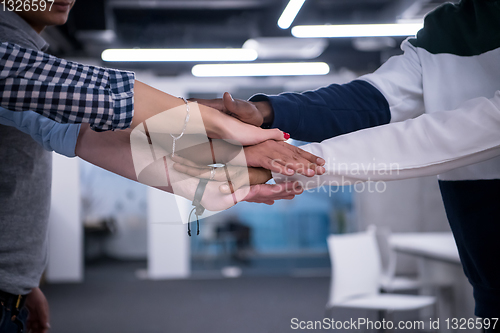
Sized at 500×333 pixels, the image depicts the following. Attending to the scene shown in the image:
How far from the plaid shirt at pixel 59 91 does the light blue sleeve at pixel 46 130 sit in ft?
0.78

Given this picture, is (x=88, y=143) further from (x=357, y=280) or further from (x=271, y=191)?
(x=357, y=280)

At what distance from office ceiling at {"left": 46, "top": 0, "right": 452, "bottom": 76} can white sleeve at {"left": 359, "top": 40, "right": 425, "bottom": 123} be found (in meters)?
3.07

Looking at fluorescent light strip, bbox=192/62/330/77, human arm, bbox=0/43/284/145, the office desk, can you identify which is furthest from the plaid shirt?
fluorescent light strip, bbox=192/62/330/77

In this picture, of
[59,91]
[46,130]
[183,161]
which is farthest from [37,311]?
[59,91]

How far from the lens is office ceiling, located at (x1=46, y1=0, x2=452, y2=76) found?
3.98 m

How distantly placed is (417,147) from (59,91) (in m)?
0.72

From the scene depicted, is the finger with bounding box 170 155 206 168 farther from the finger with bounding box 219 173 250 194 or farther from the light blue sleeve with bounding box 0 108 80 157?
the light blue sleeve with bounding box 0 108 80 157

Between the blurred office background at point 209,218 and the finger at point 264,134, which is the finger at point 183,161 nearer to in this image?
the finger at point 264,134

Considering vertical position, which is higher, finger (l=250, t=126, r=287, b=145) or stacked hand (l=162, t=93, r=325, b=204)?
finger (l=250, t=126, r=287, b=145)

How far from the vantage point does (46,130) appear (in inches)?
35.4

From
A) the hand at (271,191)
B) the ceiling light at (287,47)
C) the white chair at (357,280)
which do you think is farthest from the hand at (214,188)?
the ceiling light at (287,47)

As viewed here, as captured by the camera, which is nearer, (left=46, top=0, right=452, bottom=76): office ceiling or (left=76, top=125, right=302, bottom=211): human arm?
(left=76, top=125, right=302, bottom=211): human arm

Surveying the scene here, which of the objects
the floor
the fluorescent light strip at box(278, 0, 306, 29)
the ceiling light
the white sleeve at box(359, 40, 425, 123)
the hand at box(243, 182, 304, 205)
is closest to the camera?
the hand at box(243, 182, 304, 205)

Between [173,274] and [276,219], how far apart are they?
1889 millimetres
